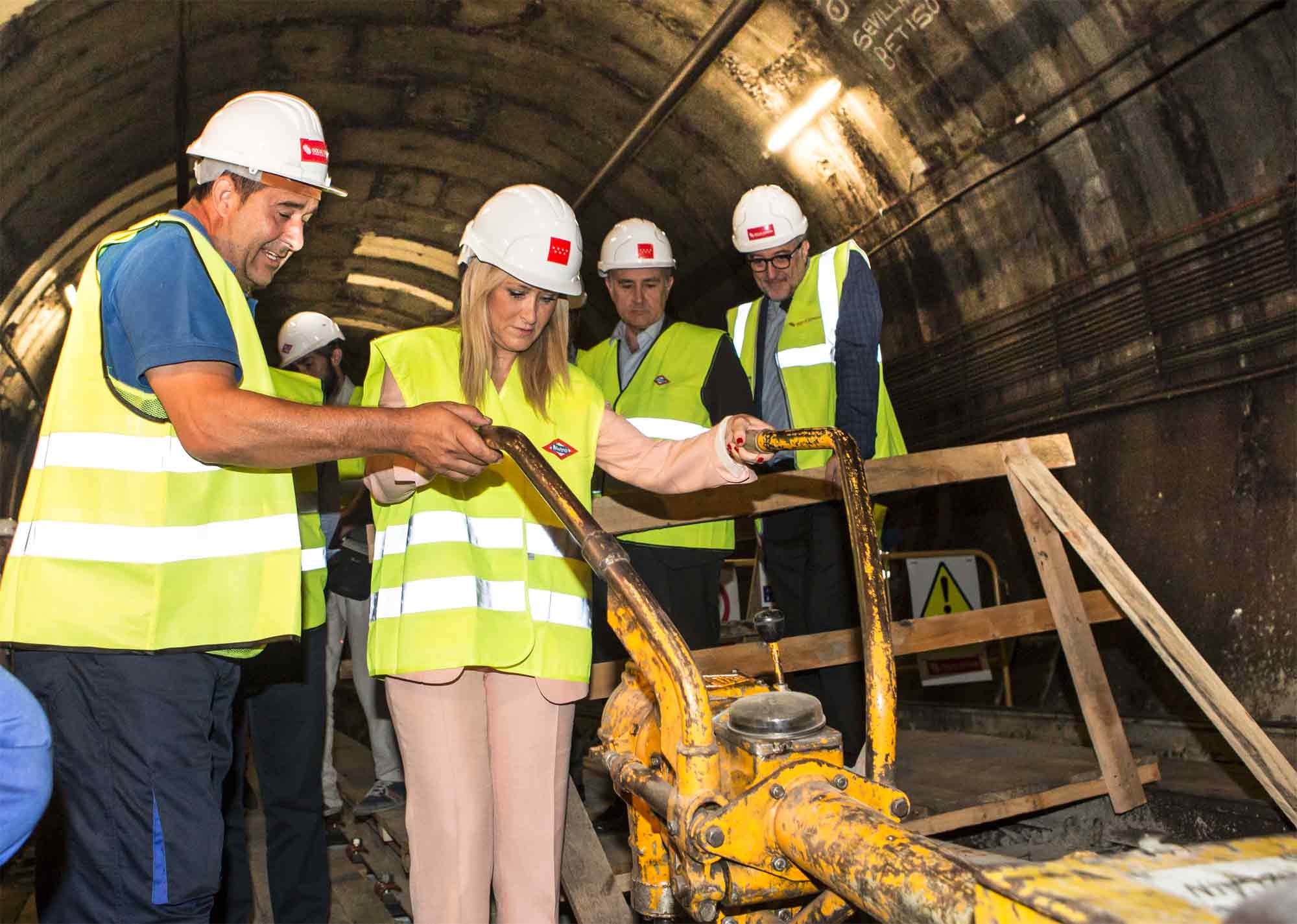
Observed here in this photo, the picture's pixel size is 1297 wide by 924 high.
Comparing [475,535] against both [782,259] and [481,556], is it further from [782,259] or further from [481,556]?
[782,259]

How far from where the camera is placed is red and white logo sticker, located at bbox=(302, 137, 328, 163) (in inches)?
105

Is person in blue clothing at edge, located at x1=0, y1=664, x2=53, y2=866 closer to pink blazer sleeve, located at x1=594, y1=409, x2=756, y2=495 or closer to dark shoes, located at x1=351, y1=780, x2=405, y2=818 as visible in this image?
pink blazer sleeve, located at x1=594, y1=409, x2=756, y2=495

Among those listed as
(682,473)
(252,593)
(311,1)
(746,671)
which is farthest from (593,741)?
(311,1)

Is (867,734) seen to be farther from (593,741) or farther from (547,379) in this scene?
(593,741)

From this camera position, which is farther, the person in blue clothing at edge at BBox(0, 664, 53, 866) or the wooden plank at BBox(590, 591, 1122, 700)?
the wooden plank at BBox(590, 591, 1122, 700)

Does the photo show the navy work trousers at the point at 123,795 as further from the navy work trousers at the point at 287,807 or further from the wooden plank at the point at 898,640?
the wooden plank at the point at 898,640

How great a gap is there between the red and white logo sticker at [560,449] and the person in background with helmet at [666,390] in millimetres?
1369

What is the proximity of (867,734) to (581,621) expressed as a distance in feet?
3.20

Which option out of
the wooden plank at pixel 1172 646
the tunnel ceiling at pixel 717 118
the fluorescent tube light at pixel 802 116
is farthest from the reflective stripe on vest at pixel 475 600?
the fluorescent tube light at pixel 802 116

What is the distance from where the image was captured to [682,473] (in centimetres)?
306

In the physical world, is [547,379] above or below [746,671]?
above

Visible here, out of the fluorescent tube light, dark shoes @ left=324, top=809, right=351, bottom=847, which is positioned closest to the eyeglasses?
dark shoes @ left=324, top=809, right=351, bottom=847

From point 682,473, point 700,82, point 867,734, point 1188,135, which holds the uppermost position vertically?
point 700,82

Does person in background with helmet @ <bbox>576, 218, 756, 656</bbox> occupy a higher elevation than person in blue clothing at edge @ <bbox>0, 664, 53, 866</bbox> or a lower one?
higher
